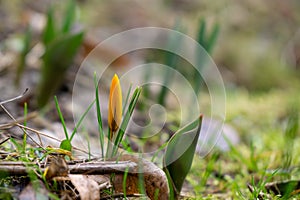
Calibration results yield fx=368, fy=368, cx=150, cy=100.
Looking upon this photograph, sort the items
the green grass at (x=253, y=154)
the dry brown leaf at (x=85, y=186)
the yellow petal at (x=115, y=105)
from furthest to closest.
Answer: the green grass at (x=253, y=154)
the yellow petal at (x=115, y=105)
the dry brown leaf at (x=85, y=186)

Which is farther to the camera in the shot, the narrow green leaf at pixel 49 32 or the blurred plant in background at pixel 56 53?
the narrow green leaf at pixel 49 32

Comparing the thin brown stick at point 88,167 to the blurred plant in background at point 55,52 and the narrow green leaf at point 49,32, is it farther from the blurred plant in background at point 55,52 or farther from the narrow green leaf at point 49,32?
the narrow green leaf at point 49,32

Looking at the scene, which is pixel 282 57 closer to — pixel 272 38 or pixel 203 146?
pixel 272 38

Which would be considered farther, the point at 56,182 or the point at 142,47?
the point at 142,47

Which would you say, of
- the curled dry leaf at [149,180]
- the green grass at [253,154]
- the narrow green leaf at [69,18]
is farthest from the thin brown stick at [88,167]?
the narrow green leaf at [69,18]

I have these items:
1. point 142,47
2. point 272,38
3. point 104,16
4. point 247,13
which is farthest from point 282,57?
point 104,16

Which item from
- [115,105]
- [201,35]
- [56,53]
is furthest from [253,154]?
[56,53]
